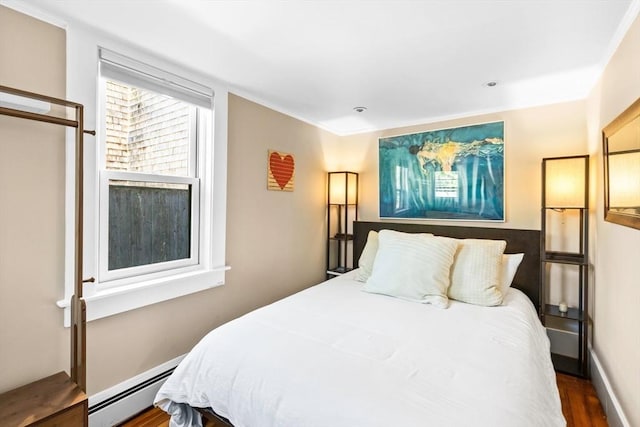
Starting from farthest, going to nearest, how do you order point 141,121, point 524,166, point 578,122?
1. point 524,166
2. point 578,122
3. point 141,121

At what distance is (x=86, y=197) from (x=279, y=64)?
1.35 meters

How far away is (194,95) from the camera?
2.15 meters

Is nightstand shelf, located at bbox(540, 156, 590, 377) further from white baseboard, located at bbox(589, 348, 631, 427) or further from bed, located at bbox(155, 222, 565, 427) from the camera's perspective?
bed, located at bbox(155, 222, 565, 427)

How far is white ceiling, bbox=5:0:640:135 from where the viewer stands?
145cm

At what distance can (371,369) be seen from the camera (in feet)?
4.24

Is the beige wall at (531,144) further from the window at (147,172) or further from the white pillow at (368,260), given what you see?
the window at (147,172)

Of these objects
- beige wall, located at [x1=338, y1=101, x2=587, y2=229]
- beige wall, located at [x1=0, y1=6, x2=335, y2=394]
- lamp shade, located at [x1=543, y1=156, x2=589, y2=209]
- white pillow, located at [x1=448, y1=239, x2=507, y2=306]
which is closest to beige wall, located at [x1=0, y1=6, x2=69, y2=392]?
beige wall, located at [x1=0, y1=6, x2=335, y2=394]

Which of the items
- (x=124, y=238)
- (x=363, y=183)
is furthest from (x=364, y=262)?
(x=124, y=238)

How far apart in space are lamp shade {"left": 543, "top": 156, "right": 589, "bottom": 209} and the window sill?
253 centimetres

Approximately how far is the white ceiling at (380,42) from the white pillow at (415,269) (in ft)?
3.86

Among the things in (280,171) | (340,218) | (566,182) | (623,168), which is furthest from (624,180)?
(340,218)

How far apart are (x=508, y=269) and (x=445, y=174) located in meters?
1.06

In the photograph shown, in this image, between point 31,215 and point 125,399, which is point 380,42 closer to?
point 31,215

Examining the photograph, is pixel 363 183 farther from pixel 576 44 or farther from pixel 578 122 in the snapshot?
pixel 576 44
